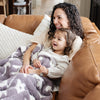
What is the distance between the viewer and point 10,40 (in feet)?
6.56

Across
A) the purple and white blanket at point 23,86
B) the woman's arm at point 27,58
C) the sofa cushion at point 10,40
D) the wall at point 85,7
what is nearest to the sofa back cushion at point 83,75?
the purple and white blanket at point 23,86

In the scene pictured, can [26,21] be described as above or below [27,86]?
above

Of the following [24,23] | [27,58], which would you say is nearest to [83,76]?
[27,58]

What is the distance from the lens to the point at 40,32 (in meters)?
1.94

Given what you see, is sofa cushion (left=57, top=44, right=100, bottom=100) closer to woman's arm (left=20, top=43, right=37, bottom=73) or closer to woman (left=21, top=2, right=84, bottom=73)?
woman's arm (left=20, top=43, right=37, bottom=73)

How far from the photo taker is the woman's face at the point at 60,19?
175cm

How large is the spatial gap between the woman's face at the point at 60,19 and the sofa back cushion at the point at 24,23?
405 mm

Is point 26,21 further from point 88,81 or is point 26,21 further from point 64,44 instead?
point 88,81

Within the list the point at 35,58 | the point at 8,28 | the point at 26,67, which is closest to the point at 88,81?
the point at 26,67

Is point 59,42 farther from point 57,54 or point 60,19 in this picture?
point 60,19

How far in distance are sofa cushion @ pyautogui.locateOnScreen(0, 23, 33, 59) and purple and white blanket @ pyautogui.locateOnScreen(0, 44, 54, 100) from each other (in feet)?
1.60

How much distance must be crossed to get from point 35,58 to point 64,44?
0.27 m

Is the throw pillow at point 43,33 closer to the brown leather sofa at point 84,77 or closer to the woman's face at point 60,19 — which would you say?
the woman's face at point 60,19

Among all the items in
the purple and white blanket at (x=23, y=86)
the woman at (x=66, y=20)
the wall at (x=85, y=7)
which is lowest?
the purple and white blanket at (x=23, y=86)
